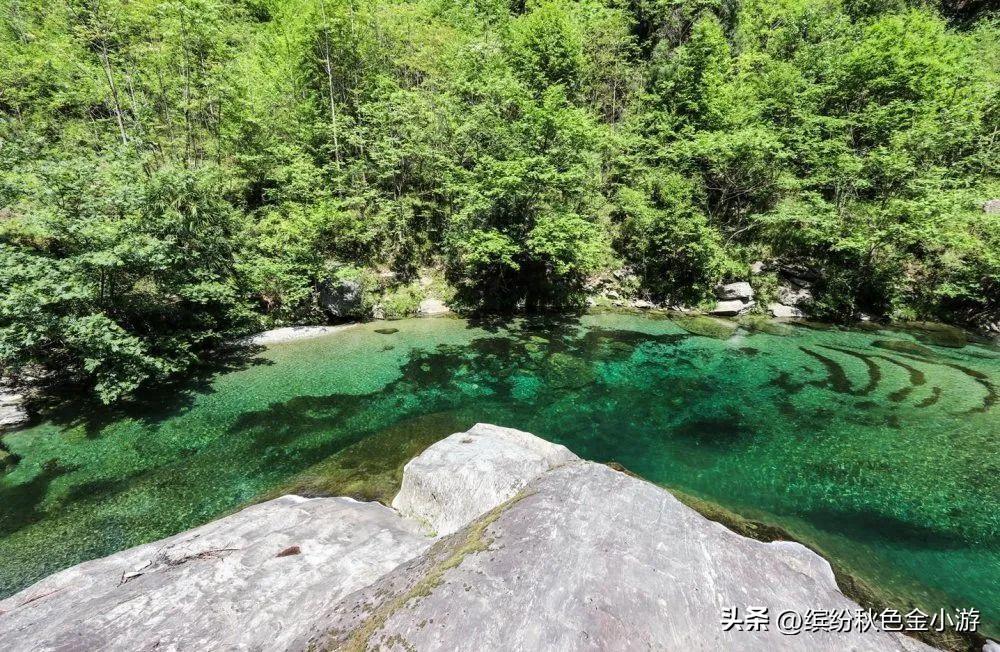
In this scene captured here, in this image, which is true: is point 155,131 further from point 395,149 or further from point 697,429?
point 697,429

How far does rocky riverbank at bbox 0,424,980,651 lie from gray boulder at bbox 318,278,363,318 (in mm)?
15618

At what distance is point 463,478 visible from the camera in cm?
722

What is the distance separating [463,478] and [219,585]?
3.69 metres

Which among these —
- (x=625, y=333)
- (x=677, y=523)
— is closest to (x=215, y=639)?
(x=677, y=523)

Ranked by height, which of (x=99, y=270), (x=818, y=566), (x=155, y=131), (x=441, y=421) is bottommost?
(x=441, y=421)

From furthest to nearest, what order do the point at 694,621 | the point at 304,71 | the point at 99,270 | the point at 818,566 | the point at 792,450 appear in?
the point at 304,71, the point at 99,270, the point at 792,450, the point at 818,566, the point at 694,621

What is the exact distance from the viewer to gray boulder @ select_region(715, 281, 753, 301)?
78.4 ft

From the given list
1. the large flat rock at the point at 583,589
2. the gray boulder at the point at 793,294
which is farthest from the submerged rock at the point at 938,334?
the large flat rock at the point at 583,589

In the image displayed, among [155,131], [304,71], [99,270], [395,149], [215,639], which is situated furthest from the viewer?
[304,71]

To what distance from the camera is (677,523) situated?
470cm

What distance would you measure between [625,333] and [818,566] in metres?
14.7

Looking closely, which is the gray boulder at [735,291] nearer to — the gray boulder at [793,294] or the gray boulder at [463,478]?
the gray boulder at [793,294]

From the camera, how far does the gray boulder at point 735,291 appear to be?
2389cm

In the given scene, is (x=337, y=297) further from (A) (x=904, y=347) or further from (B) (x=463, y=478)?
(A) (x=904, y=347)
